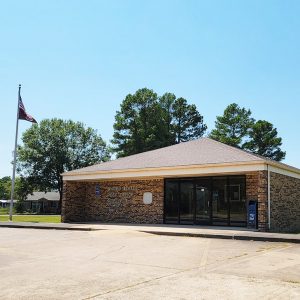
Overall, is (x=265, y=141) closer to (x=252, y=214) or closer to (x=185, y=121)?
(x=185, y=121)

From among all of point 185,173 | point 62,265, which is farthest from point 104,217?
point 62,265

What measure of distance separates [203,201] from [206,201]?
0.54 ft

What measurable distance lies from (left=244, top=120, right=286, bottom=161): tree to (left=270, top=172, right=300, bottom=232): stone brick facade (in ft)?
100.0

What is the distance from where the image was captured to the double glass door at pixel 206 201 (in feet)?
62.7

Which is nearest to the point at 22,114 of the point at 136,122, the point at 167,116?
the point at 136,122

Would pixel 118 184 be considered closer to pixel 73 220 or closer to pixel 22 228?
pixel 73 220

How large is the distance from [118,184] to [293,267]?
Result: 50.8 feet

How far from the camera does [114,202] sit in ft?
75.5

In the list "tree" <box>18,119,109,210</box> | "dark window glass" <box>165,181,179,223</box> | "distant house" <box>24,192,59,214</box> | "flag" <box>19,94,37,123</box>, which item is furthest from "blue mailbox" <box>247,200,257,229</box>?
"distant house" <box>24,192,59,214</box>

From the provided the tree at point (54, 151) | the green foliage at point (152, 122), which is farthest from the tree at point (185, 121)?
the tree at point (54, 151)

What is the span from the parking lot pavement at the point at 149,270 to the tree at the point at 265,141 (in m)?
40.3

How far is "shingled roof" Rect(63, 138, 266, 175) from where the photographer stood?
18.2 metres

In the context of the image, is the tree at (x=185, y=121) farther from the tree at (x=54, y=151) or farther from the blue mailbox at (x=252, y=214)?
the blue mailbox at (x=252, y=214)

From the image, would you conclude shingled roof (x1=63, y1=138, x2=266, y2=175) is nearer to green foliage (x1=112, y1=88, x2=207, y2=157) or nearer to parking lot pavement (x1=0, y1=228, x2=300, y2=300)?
parking lot pavement (x1=0, y1=228, x2=300, y2=300)
